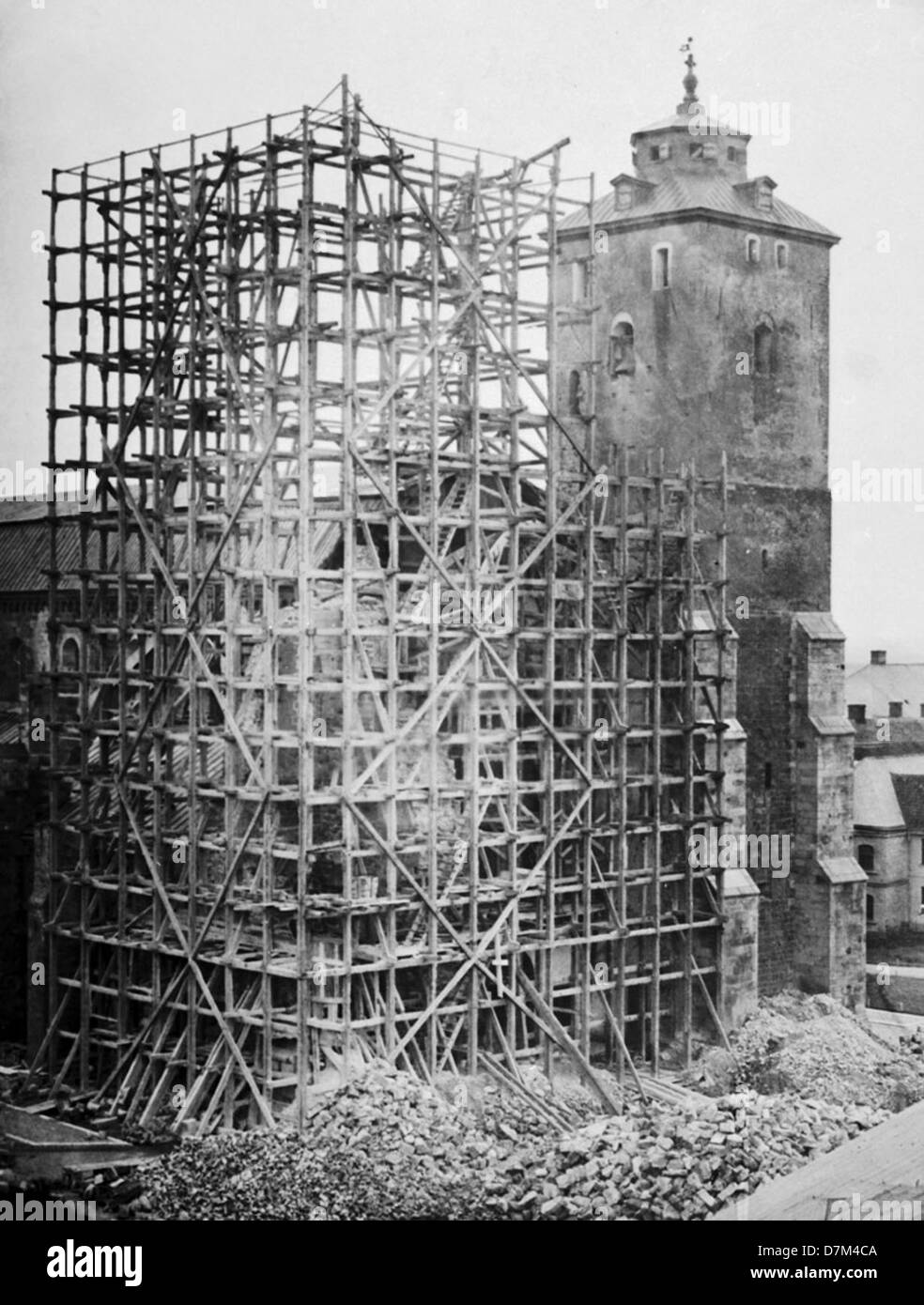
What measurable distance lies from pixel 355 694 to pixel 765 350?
1235cm

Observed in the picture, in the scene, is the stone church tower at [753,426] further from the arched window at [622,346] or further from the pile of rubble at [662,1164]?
the pile of rubble at [662,1164]

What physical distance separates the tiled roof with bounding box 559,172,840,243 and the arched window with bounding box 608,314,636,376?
1.75 m

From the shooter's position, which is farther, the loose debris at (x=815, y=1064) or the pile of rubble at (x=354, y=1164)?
the loose debris at (x=815, y=1064)

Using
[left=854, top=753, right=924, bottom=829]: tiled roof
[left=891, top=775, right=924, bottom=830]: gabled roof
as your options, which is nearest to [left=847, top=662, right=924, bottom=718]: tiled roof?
[left=854, top=753, right=924, bottom=829]: tiled roof

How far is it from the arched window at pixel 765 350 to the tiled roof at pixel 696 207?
189 centimetres

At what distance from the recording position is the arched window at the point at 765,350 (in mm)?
38000

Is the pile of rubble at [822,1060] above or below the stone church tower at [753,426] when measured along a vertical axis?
below

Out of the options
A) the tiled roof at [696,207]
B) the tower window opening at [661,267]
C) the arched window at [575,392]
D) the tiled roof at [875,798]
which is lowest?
the tiled roof at [875,798]

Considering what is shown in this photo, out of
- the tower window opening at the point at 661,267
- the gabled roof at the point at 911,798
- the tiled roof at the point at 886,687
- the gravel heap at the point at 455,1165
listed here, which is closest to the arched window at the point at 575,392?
the tower window opening at the point at 661,267

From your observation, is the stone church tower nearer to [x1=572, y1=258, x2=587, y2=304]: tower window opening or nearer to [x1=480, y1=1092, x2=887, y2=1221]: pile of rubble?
[x1=572, y1=258, x2=587, y2=304]: tower window opening

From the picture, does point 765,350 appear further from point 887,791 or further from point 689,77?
point 887,791

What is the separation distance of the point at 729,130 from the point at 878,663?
16.1 metres

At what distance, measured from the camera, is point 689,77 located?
112 feet

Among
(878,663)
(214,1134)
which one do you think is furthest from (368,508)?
(878,663)
